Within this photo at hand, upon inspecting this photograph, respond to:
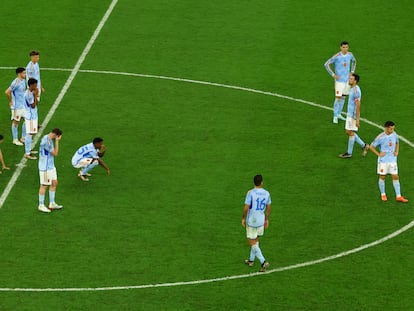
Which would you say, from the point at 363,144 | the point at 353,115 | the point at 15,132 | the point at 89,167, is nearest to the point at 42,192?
the point at 89,167

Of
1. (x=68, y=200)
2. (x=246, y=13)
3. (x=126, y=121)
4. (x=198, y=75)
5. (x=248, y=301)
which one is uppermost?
(x=246, y=13)

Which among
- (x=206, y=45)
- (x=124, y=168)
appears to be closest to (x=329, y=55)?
(x=206, y=45)

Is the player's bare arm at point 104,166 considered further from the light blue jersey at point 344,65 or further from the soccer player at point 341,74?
the light blue jersey at point 344,65

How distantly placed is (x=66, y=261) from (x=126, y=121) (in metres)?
8.70

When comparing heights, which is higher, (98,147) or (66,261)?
(98,147)

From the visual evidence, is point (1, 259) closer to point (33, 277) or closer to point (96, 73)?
point (33, 277)

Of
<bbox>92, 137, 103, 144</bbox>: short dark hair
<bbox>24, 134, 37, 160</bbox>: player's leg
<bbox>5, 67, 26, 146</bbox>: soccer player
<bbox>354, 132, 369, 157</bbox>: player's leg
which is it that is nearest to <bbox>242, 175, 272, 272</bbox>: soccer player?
<bbox>92, 137, 103, 144</bbox>: short dark hair

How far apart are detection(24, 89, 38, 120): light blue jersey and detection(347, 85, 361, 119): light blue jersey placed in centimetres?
822

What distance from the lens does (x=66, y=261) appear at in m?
30.1

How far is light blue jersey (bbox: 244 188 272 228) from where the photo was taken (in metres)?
28.9

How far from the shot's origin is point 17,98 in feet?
119

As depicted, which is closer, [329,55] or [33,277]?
[33,277]

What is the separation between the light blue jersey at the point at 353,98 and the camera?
116 ft

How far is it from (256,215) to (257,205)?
270 millimetres
